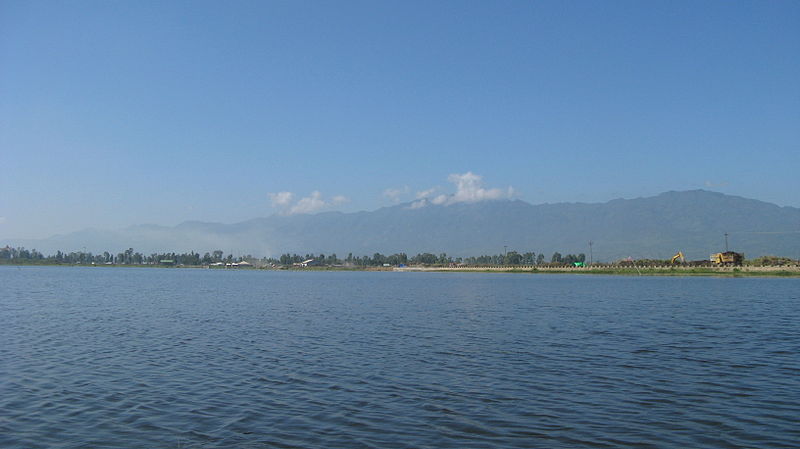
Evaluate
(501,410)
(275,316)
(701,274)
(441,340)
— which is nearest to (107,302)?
(275,316)

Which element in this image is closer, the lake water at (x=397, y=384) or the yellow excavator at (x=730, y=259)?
the lake water at (x=397, y=384)

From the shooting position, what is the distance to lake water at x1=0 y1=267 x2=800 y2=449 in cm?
1488

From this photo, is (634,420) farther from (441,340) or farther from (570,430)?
(441,340)

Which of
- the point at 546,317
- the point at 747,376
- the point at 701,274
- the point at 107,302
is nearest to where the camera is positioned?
the point at 747,376

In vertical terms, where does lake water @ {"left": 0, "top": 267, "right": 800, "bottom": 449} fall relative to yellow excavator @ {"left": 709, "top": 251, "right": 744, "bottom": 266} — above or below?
below

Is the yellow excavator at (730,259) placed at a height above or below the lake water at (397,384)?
above

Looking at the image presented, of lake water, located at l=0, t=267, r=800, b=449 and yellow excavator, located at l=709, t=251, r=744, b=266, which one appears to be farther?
yellow excavator, located at l=709, t=251, r=744, b=266

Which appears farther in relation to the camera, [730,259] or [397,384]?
[730,259]

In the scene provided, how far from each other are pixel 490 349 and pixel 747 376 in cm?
1064

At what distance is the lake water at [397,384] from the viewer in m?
14.9

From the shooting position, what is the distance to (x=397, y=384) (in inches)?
802

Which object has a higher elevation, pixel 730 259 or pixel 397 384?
pixel 730 259

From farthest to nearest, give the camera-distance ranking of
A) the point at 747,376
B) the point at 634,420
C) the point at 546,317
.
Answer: the point at 546,317, the point at 747,376, the point at 634,420

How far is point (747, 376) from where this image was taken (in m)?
21.8
